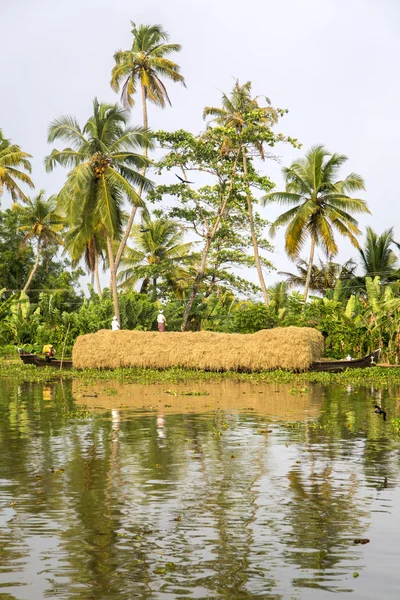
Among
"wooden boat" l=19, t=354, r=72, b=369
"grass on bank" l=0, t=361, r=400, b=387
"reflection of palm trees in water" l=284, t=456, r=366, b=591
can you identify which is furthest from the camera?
A: "wooden boat" l=19, t=354, r=72, b=369

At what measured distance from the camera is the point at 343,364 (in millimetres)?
28359

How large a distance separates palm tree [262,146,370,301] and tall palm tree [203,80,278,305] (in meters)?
1.39

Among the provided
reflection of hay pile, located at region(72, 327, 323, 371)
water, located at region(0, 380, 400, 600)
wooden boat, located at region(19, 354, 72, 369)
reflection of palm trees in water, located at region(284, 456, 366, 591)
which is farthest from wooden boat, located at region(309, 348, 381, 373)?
reflection of palm trees in water, located at region(284, 456, 366, 591)

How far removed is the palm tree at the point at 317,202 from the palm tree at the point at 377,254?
340 cm

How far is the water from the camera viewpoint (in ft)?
20.2

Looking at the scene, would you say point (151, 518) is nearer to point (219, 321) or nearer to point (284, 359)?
point (284, 359)

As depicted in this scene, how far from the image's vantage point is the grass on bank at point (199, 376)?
25.7m

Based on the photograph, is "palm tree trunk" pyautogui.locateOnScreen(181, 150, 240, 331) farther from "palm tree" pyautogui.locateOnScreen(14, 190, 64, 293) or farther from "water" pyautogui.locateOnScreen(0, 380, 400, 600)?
"water" pyautogui.locateOnScreen(0, 380, 400, 600)

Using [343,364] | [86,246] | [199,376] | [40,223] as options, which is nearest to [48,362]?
[199,376]

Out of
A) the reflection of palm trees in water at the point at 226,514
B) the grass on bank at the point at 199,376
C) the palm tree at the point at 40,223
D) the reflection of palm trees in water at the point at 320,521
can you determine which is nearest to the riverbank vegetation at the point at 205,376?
the grass on bank at the point at 199,376

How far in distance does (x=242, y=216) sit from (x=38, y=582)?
3836 cm

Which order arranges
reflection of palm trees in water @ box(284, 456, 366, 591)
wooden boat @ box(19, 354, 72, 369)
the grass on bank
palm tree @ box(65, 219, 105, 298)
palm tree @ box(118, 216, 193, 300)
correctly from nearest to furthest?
reflection of palm trees in water @ box(284, 456, 366, 591)
the grass on bank
wooden boat @ box(19, 354, 72, 369)
palm tree @ box(65, 219, 105, 298)
palm tree @ box(118, 216, 193, 300)

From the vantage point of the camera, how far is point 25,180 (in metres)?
52.0

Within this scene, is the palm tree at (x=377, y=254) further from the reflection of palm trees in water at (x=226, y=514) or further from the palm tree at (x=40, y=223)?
the reflection of palm trees in water at (x=226, y=514)
